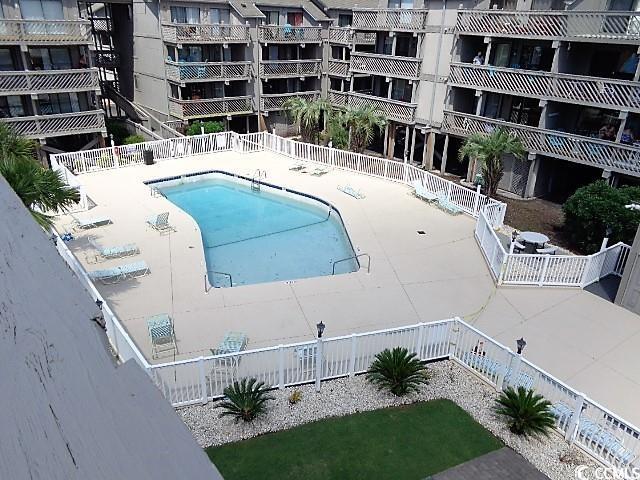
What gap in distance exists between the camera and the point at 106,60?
41.5 metres

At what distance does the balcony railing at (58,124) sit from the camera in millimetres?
27231

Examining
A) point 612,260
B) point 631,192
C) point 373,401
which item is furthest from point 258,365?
point 631,192

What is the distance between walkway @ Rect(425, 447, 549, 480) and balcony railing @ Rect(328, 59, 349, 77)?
32.8m

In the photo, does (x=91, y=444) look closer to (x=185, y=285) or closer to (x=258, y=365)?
(x=258, y=365)

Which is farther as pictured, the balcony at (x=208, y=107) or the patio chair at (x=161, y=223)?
the balcony at (x=208, y=107)

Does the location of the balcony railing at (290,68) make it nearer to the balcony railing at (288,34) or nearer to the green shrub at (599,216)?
the balcony railing at (288,34)

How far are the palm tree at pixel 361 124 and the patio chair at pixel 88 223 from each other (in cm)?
1611

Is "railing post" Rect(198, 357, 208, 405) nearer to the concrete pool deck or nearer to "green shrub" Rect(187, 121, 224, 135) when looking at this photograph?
the concrete pool deck

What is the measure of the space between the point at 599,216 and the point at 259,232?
13.9 metres

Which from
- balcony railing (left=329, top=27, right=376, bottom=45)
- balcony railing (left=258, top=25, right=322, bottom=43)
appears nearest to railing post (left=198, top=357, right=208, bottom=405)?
balcony railing (left=258, top=25, right=322, bottom=43)

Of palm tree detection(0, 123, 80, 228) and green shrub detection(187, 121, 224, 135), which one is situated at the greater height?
palm tree detection(0, 123, 80, 228)

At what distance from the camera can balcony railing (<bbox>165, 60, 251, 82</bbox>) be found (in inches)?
1299

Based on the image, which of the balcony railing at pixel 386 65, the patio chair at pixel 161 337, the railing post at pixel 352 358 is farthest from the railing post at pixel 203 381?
the balcony railing at pixel 386 65

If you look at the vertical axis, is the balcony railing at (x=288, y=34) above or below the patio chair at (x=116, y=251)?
above
